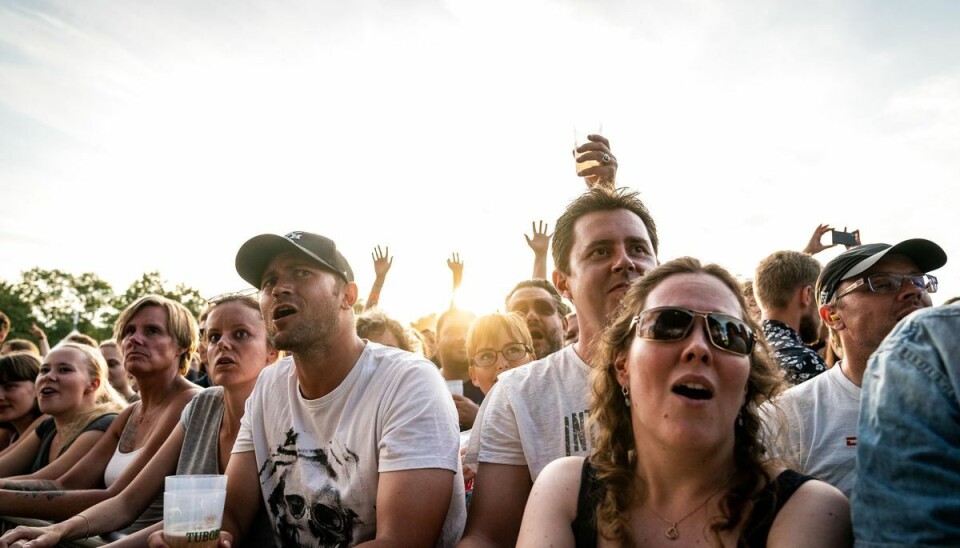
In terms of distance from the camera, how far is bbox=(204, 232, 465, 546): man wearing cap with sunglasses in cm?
258

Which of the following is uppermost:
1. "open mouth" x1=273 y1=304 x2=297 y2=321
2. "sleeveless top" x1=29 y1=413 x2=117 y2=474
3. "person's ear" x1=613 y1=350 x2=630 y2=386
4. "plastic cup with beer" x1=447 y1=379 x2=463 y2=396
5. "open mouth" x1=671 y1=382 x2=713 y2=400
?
"open mouth" x1=273 y1=304 x2=297 y2=321

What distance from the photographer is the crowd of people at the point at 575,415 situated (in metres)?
1.60

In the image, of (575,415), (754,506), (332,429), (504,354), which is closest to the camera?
(754,506)

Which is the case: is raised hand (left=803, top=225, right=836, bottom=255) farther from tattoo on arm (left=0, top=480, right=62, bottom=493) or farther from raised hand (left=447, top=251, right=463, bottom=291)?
tattoo on arm (left=0, top=480, right=62, bottom=493)

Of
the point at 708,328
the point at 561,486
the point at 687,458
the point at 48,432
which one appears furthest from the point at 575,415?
the point at 48,432

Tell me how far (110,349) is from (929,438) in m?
9.32

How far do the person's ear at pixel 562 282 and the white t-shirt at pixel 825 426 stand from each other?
1.04m

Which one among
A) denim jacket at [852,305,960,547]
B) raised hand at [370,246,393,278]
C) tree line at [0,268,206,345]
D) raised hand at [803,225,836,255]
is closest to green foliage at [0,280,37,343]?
tree line at [0,268,206,345]

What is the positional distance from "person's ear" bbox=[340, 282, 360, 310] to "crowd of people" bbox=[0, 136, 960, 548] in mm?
17

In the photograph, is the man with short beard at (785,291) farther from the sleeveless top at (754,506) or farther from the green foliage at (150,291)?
the green foliage at (150,291)

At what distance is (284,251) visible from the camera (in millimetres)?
3240

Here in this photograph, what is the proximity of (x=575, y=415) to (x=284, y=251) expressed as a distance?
1668 millimetres

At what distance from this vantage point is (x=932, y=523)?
122 cm

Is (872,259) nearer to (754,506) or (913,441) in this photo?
(754,506)
